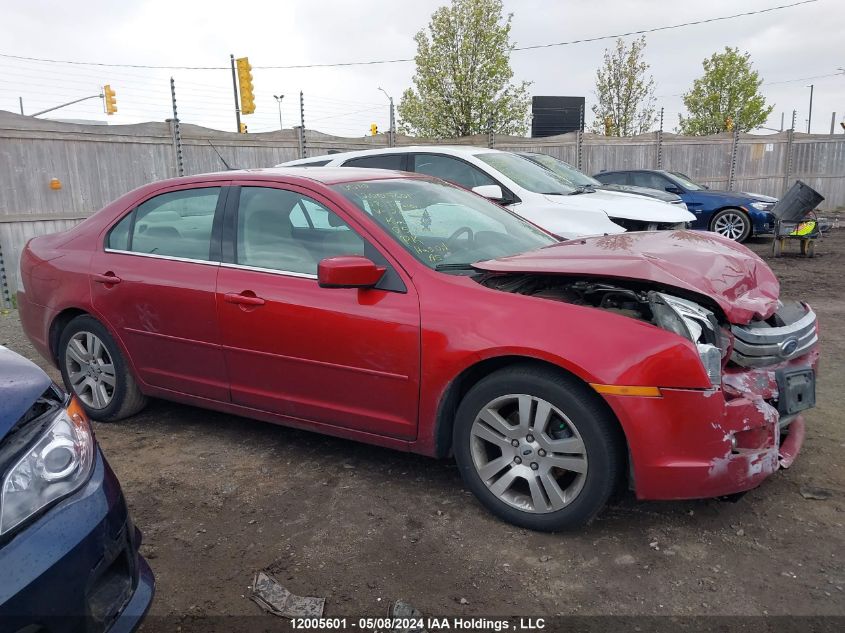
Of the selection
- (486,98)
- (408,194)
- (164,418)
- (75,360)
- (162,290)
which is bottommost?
(164,418)

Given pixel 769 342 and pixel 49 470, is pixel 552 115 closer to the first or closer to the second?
pixel 769 342

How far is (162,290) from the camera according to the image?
3.73 metres

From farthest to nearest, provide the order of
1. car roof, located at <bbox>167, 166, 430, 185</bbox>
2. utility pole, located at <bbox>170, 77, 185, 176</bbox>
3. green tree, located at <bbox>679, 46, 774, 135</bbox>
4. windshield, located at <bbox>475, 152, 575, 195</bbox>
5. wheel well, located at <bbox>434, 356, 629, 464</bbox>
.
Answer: green tree, located at <bbox>679, 46, 774, 135</bbox>, utility pole, located at <bbox>170, 77, 185, 176</bbox>, windshield, located at <bbox>475, 152, 575, 195</bbox>, car roof, located at <bbox>167, 166, 430, 185</bbox>, wheel well, located at <bbox>434, 356, 629, 464</bbox>

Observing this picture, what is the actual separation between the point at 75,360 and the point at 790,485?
415cm

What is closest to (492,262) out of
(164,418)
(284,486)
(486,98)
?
(284,486)

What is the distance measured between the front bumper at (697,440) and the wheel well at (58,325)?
11.0 ft

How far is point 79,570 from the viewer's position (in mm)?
1663

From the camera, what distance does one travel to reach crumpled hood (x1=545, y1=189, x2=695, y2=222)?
23.7 ft

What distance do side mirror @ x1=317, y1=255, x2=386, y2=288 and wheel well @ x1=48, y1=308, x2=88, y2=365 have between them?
Result: 2070 mm

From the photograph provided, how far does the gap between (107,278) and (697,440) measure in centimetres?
330

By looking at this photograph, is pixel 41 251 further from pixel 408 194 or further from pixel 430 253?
pixel 430 253

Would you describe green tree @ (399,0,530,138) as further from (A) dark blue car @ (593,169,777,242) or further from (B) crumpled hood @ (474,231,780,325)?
(B) crumpled hood @ (474,231,780,325)

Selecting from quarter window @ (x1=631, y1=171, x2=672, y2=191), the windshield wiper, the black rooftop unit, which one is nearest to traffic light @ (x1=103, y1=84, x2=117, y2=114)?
the black rooftop unit

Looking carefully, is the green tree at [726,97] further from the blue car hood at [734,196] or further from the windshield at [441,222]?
the windshield at [441,222]
